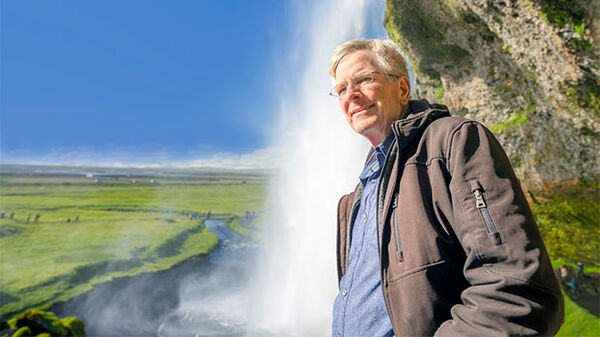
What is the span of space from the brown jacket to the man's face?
345 millimetres

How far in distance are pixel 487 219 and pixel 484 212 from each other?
3 cm

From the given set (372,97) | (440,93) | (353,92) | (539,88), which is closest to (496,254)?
(372,97)

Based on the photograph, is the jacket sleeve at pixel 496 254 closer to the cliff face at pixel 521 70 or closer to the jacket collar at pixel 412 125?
the jacket collar at pixel 412 125

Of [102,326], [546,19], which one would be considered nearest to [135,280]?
[102,326]

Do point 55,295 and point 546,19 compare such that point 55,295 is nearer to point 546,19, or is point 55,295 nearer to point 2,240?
point 2,240

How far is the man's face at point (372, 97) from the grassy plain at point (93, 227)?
35323 millimetres

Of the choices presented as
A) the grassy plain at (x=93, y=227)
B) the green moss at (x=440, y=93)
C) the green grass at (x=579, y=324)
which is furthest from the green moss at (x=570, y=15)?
the grassy plain at (x=93, y=227)

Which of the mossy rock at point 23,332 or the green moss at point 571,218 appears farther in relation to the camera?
the mossy rock at point 23,332

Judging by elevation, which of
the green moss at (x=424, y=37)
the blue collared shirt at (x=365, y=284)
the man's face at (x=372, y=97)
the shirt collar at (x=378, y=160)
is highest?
the green moss at (x=424, y=37)

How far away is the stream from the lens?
21.7m

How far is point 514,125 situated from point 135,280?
34962 mm

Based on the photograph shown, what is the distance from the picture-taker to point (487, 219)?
4.60 feet

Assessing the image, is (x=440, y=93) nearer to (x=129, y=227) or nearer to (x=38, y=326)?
(x=38, y=326)

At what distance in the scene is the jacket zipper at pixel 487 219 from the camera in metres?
1.38
